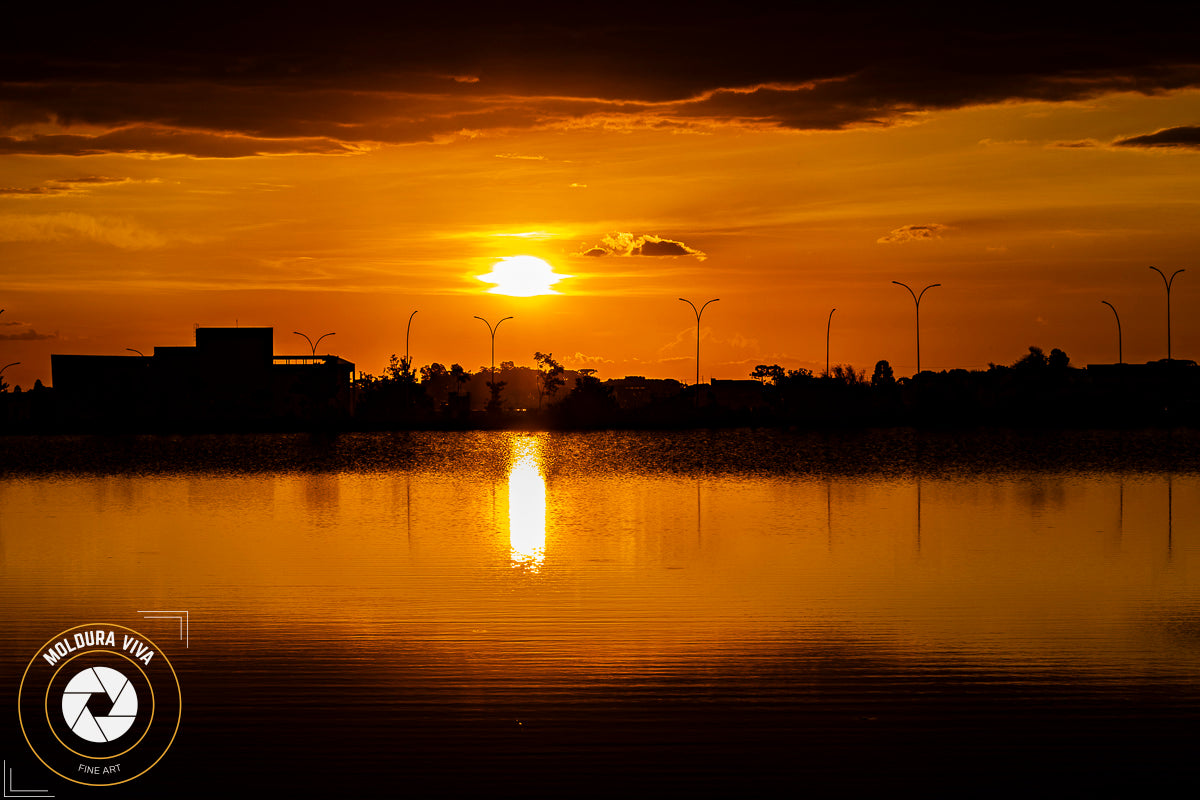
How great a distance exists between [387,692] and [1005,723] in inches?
325

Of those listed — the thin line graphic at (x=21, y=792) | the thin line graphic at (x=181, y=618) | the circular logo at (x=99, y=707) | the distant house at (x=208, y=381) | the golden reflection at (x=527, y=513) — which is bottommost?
the thin line graphic at (x=21, y=792)

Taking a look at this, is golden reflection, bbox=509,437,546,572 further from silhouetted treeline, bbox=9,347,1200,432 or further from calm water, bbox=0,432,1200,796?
silhouetted treeline, bbox=9,347,1200,432

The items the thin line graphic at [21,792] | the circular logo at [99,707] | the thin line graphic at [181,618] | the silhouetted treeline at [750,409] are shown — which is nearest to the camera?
the thin line graphic at [21,792]

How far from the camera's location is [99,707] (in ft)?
50.4

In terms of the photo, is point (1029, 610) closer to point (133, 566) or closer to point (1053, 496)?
point (133, 566)

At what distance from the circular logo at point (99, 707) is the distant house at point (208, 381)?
146970 millimetres

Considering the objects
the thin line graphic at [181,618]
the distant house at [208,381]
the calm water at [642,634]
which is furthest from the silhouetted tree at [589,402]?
the thin line graphic at [181,618]

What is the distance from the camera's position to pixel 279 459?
72.6 meters

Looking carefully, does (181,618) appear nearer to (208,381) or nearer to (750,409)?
(750,409)

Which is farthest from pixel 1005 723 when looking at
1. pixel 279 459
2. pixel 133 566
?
pixel 279 459

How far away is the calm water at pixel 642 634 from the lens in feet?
43.9

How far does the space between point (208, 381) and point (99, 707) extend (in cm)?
18074

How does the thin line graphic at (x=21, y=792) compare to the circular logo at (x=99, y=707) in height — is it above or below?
below

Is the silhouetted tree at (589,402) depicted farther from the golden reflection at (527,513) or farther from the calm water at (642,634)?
the calm water at (642,634)
